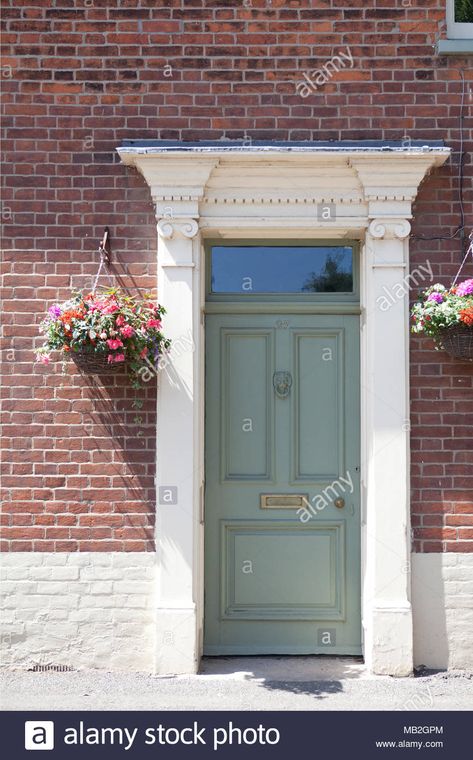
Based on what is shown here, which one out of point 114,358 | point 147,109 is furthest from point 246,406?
point 147,109

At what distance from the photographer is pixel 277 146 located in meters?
5.37

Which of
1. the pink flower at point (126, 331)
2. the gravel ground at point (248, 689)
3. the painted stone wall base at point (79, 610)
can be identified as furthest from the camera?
the painted stone wall base at point (79, 610)

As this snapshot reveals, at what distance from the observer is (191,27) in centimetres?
550

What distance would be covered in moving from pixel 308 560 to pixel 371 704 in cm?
107

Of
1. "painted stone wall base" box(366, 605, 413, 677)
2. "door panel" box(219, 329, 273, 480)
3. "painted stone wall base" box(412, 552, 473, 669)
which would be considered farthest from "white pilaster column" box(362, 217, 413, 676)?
"door panel" box(219, 329, 273, 480)

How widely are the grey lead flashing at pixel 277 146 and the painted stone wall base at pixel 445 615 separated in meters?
2.67

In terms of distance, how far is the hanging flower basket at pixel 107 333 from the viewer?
496 cm

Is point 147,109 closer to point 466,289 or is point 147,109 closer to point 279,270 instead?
point 279,270

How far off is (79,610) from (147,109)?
338 centimetres

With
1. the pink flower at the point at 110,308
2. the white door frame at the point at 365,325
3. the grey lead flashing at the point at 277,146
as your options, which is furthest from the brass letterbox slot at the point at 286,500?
the grey lead flashing at the point at 277,146

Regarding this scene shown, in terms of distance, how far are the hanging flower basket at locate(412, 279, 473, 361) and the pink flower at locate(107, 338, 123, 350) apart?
1895mm

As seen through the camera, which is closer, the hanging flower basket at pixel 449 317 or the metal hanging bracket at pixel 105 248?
the hanging flower basket at pixel 449 317

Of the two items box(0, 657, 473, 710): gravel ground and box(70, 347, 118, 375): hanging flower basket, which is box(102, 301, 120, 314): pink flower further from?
box(0, 657, 473, 710): gravel ground

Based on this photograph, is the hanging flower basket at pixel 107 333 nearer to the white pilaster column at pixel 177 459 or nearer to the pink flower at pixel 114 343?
the pink flower at pixel 114 343
